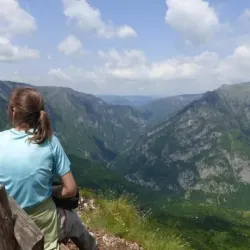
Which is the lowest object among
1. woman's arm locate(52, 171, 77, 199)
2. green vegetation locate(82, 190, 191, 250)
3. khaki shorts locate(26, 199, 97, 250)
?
green vegetation locate(82, 190, 191, 250)

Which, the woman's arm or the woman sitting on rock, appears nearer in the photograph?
the woman sitting on rock

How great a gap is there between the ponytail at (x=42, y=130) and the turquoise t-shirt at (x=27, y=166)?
0.07m

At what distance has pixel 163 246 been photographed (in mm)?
9289

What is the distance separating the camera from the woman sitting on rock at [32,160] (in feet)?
15.9

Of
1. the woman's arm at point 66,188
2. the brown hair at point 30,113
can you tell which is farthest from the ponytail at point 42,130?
the woman's arm at point 66,188

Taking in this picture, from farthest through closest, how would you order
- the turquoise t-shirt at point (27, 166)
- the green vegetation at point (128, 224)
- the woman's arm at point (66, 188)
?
the green vegetation at point (128, 224) → the woman's arm at point (66, 188) → the turquoise t-shirt at point (27, 166)

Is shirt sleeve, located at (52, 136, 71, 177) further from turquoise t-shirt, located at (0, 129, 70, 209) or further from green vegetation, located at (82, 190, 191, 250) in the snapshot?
green vegetation, located at (82, 190, 191, 250)

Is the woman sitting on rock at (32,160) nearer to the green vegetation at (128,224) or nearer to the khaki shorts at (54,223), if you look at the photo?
the khaki shorts at (54,223)

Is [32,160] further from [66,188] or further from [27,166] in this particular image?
[66,188]

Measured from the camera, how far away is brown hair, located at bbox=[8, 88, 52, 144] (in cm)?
488

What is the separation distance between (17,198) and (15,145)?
2.42ft

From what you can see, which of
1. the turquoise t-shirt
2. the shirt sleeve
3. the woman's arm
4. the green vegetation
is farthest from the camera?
the green vegetation

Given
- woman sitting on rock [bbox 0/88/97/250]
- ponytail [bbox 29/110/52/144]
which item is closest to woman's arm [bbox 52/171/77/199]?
woman sitting on rock [bbox 0/88/97/250]

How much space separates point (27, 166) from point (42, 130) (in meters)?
0.52
